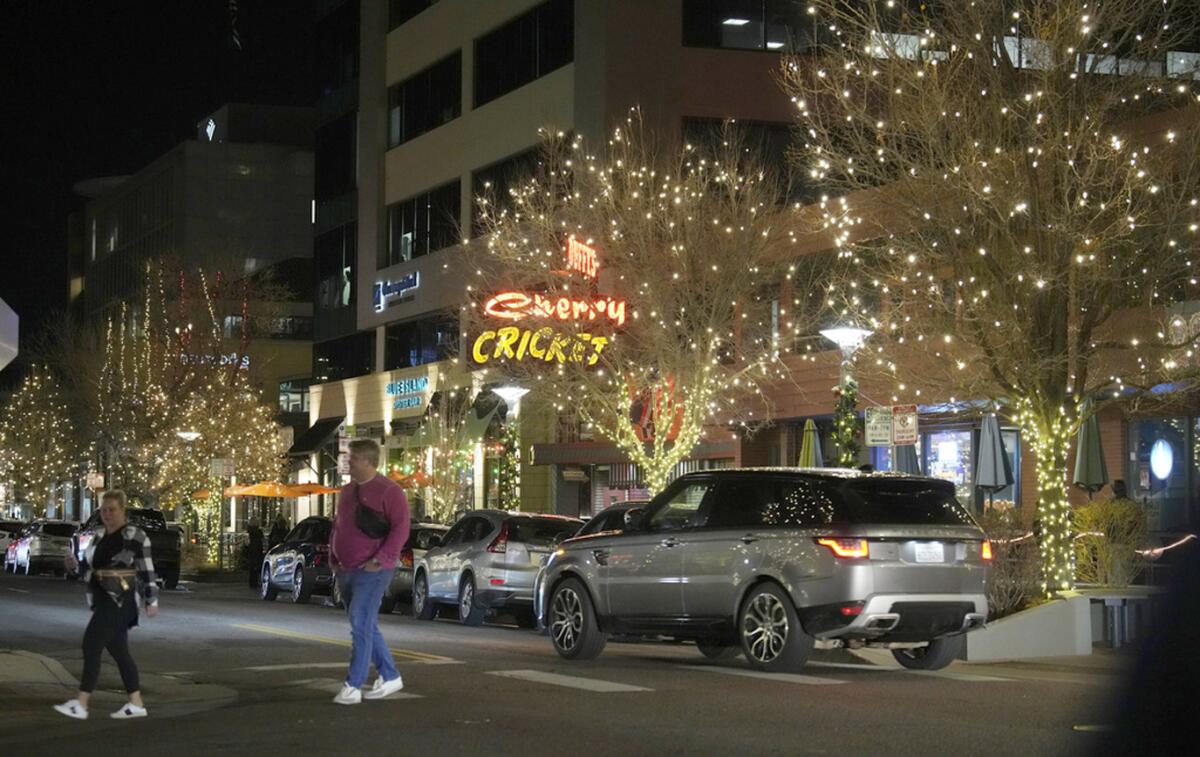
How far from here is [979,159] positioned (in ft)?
60.0

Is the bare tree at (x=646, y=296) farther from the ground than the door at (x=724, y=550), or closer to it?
farther from the ground

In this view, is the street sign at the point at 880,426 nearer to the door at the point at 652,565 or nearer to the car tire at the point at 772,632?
the door at the point at 652,565

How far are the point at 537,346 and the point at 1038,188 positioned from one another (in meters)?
15.4

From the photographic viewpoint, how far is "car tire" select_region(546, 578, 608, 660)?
618 inches

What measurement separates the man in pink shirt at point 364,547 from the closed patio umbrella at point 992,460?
1556 cm

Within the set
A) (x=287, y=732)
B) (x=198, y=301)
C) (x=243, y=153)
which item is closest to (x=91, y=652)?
(x=287, y=732)

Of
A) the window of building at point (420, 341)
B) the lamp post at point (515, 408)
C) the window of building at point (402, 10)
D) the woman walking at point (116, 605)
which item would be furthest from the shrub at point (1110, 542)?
the window of building at point (402, 10)

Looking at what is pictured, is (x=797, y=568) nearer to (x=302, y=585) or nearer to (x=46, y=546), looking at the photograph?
(x=302, y=585)

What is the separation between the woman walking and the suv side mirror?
16.7ft

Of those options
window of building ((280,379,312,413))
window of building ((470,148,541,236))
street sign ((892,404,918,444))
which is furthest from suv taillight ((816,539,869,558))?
window of building ((280,379,312,413))

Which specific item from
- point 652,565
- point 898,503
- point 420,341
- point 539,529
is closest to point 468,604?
point 539,529

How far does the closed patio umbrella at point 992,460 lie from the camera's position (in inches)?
1011

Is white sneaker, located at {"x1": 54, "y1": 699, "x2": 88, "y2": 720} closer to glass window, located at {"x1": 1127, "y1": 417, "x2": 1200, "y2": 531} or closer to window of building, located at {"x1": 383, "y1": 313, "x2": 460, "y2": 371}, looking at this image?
glass window, located at {"x1": 1127, "y1": 417, "x2": 1200, "y2": 531}

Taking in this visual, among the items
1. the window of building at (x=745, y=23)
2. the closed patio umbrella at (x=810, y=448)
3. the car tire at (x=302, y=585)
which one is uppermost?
the window of building at (x=745, y=23)
